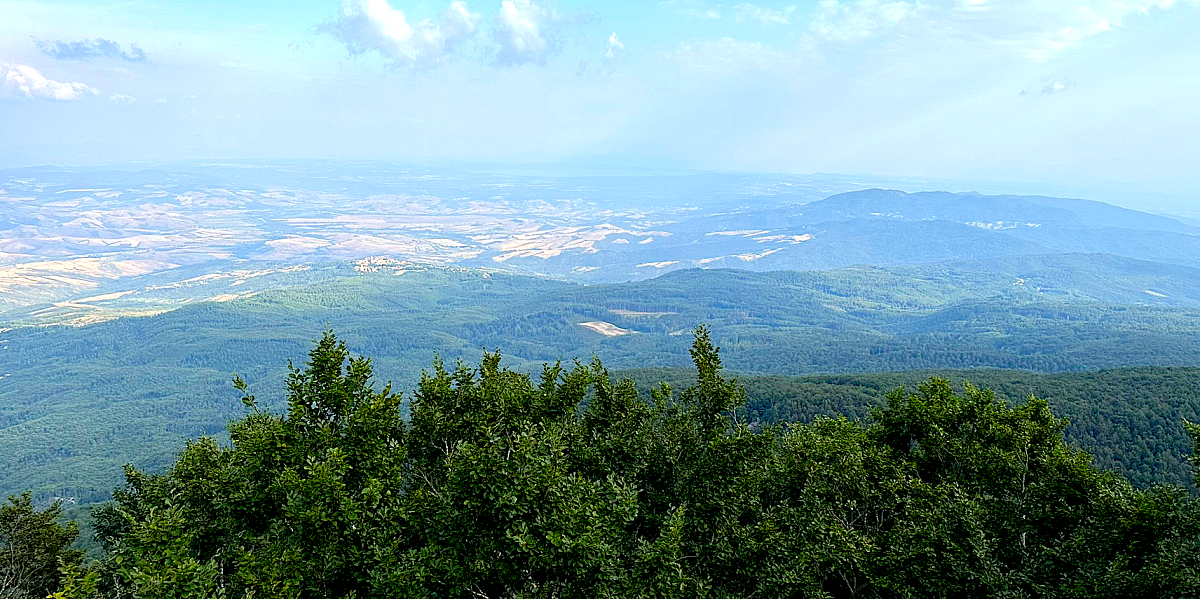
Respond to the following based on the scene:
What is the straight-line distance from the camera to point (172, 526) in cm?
1958

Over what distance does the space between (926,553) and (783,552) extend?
527cm

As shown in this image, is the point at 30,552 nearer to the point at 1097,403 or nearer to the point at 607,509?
the point at 607,509

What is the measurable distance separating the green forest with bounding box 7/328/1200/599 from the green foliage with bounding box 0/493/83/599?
158 millimetres

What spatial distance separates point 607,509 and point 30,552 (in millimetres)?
34704

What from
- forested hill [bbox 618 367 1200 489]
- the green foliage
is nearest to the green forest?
the green foliage

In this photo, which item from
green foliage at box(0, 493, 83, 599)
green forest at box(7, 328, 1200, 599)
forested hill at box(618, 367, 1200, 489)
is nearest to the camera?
green forest at box(7, 328, 1200, 599)

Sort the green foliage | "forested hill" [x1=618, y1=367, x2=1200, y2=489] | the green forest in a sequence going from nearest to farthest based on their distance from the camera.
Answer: the green forest, the green foliage, "forested hill" [x1=618, y1=367, x2=1200, y2=489]

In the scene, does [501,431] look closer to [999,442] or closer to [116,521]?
[999,442]

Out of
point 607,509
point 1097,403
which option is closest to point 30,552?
point 607,509

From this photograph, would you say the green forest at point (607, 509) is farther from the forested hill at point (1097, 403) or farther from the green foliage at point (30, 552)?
the forested hill at point (1097, 403)

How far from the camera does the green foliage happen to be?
1352 inches

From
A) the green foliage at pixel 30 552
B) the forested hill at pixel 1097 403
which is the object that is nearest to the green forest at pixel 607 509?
the green foliage at pixel 30 552

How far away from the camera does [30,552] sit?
1411 inches

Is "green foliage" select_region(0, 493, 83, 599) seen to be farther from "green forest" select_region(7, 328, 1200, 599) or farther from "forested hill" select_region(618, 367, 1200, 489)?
"forested hill" select_region(618, 367, 1200, 489)
